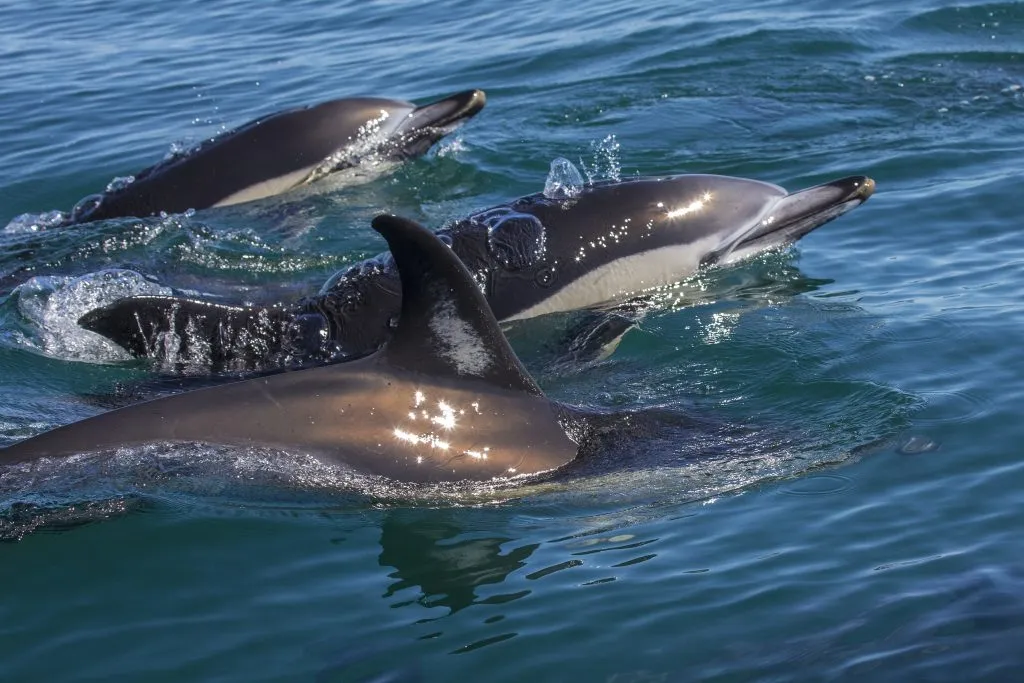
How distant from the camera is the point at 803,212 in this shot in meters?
11.5

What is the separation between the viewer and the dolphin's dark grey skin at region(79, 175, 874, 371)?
31.6 ft

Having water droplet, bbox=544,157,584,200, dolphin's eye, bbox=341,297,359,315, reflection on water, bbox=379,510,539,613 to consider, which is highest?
water droplet, bbox=544,157,584,200

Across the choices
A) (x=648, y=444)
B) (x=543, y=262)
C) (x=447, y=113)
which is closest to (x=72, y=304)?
(x=543, y=262)

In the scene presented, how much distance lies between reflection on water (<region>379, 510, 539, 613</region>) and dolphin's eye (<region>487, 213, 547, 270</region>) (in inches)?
155

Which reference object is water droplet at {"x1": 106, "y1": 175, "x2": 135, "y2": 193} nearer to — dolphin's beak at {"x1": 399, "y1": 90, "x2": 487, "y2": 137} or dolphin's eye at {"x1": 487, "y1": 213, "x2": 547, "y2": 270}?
dolphin's beak at {"x1": 399, "y1": 90, "x2": 487, "y2": 137}

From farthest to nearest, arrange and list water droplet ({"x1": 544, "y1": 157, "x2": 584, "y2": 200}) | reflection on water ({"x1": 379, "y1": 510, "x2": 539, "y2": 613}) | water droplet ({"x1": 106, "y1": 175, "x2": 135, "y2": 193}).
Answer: water droplet ({"x1": 106, "y1": 175, "x2": 135, "y2": 193})
water droplet ({"x1": 544, "y1": 157, "x2": 584, "y2": 200})
reflection on water ({"x1": 379, "y1": 510, "x2": 539, "y2": 613})

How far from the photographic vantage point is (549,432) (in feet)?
24.4

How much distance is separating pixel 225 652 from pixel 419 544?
3.73 ft

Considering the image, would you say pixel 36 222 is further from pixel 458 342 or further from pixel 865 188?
pixel 458 342

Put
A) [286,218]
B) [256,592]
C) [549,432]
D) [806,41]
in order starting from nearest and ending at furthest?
[256,592]
[549,432]
[286,218]
[806,41]

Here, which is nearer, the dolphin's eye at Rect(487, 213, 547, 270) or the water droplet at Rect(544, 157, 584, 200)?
the dolphin's eye at Rect(487, 213, 547, 270)

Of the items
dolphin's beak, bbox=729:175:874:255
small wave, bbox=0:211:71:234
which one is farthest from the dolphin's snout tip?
small wave, bbox=0:211:71:234

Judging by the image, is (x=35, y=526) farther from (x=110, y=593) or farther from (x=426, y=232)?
(x=426, y=232)

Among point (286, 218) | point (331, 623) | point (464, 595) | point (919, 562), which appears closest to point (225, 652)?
point (331, 623)
